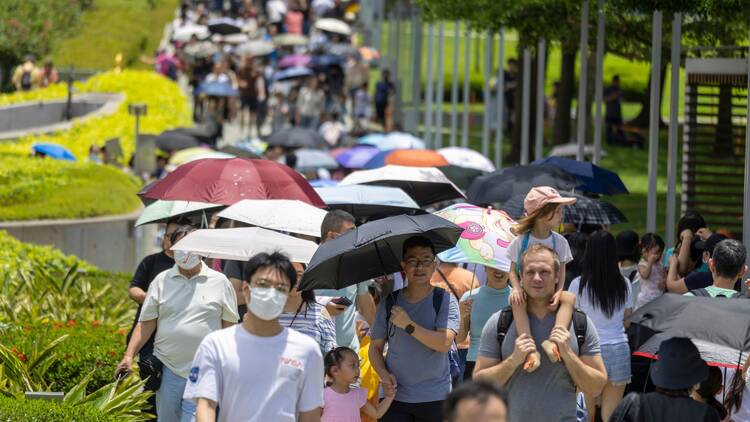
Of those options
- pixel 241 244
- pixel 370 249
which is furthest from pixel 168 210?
pixel 370 249

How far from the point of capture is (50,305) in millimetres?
14992

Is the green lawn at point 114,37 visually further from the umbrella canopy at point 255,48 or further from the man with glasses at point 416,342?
the man with glasses at point 416,342

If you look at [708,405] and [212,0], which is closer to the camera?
[708,405]

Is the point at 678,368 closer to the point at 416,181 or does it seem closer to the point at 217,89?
the point at 416,181

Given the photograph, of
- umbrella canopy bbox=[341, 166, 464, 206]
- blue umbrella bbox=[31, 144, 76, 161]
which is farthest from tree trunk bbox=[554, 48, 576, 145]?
umbrella canopy bbox=[341, 166, 464, 206]

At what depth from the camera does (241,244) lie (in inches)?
398

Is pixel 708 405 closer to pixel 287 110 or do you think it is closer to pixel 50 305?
pixel 50 305

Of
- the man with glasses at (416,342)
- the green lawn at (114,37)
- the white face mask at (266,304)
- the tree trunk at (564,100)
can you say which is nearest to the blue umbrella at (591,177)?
the man with glasses at (416,342)

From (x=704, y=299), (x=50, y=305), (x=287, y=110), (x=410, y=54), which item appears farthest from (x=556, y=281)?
(x=410, y=54)

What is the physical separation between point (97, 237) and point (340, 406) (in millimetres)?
11440

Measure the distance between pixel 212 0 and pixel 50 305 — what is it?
41343 mm

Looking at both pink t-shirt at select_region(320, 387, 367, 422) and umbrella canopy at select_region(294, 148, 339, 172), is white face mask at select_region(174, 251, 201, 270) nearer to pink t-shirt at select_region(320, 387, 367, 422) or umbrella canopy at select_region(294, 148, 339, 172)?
pink t-shirt at select_region(320, 387, 367, 422)

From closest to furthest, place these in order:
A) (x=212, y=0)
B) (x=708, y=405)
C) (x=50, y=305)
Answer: (x=708, y=405)
(x=50, y=305)
(x=212, y=0)

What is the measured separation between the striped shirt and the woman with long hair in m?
1.80
